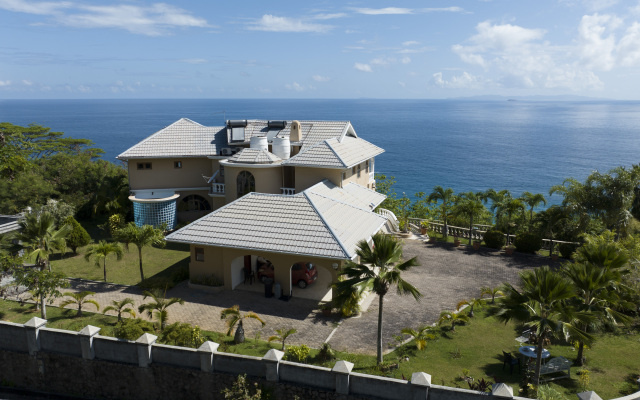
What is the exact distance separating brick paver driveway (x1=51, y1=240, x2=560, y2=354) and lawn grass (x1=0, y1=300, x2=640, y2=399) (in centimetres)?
130

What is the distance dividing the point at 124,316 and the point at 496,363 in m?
16.4

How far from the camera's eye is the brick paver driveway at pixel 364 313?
782 inches

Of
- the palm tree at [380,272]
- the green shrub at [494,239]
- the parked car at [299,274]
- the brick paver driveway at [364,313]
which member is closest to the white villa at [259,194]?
the parked car at [299,274]

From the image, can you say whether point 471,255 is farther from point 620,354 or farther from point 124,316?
point 124,316

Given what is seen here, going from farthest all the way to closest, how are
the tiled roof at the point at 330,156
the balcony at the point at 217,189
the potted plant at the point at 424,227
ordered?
the potted plant at the point at 424,227 < the balcony at the point at 217,189 < the tiled roof at the point at 330,156

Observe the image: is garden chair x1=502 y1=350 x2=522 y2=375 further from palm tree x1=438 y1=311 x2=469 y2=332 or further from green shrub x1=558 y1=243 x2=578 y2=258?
green shrub x1=558 y1=243 x2=578 y2=258

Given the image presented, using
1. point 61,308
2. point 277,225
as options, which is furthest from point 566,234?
point 61,308

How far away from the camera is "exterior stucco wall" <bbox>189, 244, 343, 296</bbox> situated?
2248cm

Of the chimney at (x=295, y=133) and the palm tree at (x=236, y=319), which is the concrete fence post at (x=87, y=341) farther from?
the chimney at (x=295, y=133)

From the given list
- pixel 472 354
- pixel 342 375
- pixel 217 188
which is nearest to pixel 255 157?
pixel 217 188

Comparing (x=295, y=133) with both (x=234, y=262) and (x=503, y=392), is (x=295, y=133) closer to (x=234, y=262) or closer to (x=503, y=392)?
(x=234, y=262)

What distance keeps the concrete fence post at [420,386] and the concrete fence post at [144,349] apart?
28.2 ft

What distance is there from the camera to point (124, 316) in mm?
21422

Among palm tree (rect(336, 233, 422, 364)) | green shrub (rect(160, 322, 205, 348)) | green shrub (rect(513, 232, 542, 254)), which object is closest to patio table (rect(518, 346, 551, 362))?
palm tree (rect(336, 233, 422, 364))
